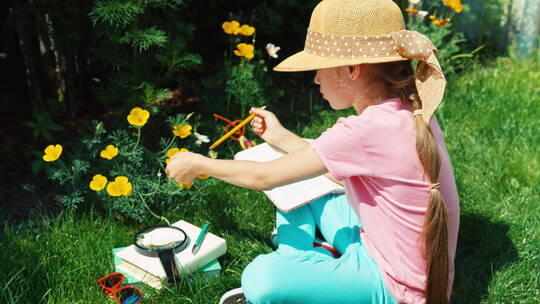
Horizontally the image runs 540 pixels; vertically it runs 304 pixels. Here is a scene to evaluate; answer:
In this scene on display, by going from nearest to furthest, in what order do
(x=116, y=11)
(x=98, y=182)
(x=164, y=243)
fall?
(x=164, y=243) → (x=98, y=182) → (x=116, y=11)

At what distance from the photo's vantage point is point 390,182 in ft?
5.61

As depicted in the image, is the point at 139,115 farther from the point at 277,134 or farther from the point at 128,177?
the point at 277,134

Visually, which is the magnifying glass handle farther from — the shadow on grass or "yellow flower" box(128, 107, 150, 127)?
the shadow on grass

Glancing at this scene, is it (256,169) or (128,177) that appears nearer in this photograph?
(256,169)

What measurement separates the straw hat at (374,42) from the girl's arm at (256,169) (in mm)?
276

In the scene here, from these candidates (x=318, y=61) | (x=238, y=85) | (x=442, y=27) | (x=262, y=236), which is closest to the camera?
(x=318, y=61)

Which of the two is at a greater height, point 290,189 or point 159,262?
point 290,189

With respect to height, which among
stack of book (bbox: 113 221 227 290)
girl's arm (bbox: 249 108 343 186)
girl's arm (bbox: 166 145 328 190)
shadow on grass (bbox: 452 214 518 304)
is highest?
girl's arm (bbox: 166 145 328 190)

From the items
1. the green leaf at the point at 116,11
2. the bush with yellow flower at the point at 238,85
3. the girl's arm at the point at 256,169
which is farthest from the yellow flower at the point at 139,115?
the bush with yellow flower at the point at 238,85

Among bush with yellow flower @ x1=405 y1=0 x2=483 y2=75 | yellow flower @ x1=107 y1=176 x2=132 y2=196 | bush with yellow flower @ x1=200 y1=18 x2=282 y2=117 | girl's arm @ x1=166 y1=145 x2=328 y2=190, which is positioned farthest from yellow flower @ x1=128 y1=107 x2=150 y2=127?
bush with yellow flower @ x1=405 y1=0 x2=483 y2=75

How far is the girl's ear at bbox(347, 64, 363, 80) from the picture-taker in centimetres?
174

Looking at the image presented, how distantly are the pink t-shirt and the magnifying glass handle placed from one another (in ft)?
2.09

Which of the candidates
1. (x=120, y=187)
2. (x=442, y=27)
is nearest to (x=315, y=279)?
(x=120, y=187)

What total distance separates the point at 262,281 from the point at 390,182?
476mm
